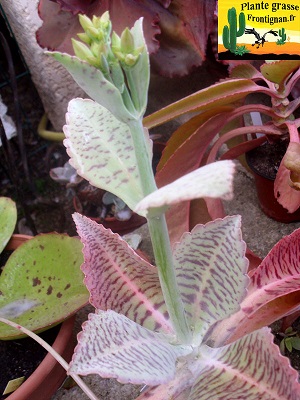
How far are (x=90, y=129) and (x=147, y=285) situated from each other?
19 centimetres

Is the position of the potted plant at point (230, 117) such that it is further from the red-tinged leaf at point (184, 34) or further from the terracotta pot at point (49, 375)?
the terracotta pot at point (49, 375)

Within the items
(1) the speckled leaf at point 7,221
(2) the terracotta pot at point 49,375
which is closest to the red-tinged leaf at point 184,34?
(1) the speckled leaf at point 7,221

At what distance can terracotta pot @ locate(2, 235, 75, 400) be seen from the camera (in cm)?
74

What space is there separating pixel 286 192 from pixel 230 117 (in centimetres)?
17

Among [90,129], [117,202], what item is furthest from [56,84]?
[90,129]

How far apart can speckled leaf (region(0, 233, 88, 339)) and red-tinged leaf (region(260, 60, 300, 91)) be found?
0.39 metres

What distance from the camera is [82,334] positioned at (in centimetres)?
46

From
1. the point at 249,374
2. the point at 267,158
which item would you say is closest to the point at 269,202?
the point at 267,158

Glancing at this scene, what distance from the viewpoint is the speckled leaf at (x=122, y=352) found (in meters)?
0.43

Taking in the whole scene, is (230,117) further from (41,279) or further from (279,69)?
(41,279)

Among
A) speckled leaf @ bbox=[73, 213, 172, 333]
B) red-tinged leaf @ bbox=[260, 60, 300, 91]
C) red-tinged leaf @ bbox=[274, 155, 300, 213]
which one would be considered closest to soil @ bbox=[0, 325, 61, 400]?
speckled leaf @ bbox=[73, 213, 172, 333]

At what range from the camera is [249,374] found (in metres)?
0.48

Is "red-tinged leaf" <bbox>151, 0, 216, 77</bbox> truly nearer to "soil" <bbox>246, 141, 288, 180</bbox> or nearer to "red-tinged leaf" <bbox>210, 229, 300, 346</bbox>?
"soil" <bbox>246, 141, 288, 180</bbox>

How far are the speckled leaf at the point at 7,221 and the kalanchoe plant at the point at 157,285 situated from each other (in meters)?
0.36
